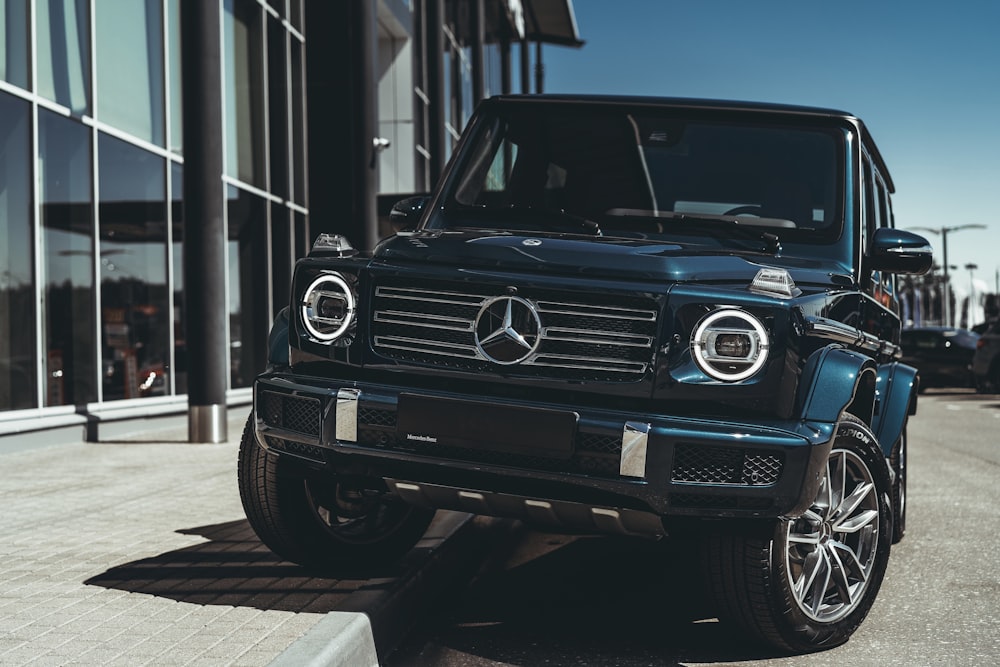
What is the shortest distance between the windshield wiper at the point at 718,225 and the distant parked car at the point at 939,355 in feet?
74.4

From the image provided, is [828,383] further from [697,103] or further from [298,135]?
[298,135]

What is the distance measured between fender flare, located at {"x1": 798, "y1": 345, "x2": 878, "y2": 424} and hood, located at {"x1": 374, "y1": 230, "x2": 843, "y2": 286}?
358mm

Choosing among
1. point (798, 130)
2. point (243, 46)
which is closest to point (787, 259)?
point (798, 130)

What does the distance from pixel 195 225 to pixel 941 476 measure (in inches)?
277

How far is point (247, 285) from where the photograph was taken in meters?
16.4

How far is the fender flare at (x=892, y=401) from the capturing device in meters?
5.37

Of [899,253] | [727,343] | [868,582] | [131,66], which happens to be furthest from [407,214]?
[131,66]

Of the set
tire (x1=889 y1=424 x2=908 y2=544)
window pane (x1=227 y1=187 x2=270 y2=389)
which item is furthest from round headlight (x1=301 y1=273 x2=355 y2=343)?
window pane (x1=227 y1=187 x2=270 y2=389)

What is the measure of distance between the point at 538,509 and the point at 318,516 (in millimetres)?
1246

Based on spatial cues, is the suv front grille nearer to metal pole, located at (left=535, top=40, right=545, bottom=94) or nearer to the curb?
the curb

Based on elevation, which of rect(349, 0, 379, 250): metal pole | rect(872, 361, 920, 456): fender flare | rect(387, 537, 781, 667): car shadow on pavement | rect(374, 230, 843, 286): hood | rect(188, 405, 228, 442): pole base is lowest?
rect(188, 405, 228, 442): pole base

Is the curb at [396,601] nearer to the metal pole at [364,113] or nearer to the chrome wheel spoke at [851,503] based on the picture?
the chrome wheel spoke at [851,503]

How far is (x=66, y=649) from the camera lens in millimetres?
3805

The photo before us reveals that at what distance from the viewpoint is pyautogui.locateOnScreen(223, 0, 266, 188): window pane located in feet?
52.6
